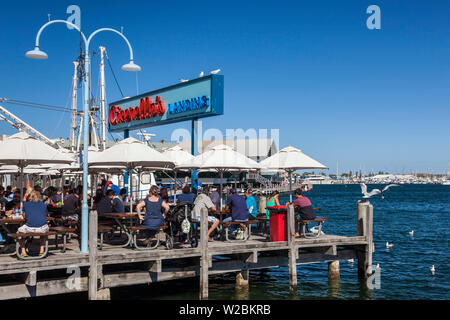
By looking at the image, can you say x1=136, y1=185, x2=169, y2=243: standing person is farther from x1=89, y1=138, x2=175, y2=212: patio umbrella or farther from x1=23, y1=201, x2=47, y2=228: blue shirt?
x1=23, y1=201, x2=47, y2=228: blue shirt

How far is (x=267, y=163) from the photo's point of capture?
1830 centimetres

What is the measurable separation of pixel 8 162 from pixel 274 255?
8.98 m

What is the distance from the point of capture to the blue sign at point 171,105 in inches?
861

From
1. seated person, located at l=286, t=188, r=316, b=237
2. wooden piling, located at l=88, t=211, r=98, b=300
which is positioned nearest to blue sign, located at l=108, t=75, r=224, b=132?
seated person, located at l=286, t=188, r=316, b=237

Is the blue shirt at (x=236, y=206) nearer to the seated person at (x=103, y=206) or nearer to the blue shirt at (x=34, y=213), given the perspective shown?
the seated person at (x=103, y=206)

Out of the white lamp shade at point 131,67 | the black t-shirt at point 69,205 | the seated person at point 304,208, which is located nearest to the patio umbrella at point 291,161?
the seated person at point 304,208

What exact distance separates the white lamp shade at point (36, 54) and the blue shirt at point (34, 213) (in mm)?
3917

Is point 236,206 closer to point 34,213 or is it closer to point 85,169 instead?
point 85,169

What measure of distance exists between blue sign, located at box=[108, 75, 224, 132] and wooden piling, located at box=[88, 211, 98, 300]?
11130 mm

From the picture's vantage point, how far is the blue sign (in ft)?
71.7
